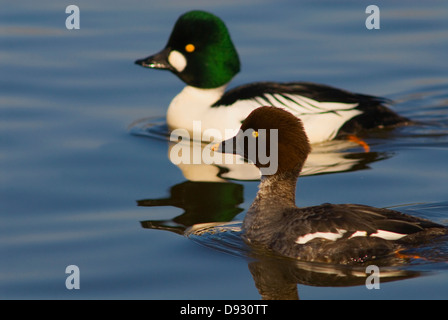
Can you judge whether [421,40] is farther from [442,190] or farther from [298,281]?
[298,281]

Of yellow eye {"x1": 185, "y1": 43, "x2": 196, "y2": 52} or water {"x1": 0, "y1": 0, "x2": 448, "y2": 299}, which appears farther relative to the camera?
yellow eye {"x1": 185, "y1": 43, "x2": 196, "y2": 52}

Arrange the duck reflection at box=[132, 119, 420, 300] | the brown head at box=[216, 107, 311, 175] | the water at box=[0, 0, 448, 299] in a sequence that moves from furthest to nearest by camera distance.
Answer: the brown head at box=[216, 107, 311, 175], the water at box=[0, 0, 448, 299], the duck reflection at box=[132, 119, 420, 300]

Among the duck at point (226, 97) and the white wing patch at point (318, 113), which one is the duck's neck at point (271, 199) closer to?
the duck at point (226, 97)

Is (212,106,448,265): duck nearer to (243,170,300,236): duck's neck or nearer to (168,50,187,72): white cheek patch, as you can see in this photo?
(243,170,300,236): duck's neck

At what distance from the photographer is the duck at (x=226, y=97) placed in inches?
446

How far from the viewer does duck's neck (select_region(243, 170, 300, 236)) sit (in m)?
8.02

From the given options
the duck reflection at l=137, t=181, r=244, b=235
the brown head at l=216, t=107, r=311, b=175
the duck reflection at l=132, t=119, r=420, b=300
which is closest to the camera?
the duck reflection at l=132, t=119, r=420, b=300

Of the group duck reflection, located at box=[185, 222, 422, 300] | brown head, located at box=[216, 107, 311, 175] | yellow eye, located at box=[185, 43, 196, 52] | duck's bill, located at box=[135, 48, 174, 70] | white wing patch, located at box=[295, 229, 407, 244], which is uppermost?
yellow eye, located at box=[185, 43, 196, 52]

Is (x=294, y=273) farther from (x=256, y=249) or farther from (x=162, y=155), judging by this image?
(x=162, y=155)

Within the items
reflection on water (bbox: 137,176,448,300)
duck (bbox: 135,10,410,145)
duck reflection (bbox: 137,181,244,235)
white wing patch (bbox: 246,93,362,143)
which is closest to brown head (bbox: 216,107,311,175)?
reflection on water (bbox: 137,176,448,300)

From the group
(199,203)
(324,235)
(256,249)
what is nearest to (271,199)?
(256,249)

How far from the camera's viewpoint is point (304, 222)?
299 inches

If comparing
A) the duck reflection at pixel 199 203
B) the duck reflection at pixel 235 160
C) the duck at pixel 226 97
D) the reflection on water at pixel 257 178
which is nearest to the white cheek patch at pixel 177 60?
the duck at pixel 226 97

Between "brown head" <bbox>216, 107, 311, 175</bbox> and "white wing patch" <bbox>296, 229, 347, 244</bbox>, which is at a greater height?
"brown head" <bbox>216, 107, 311, 175</bbox>
